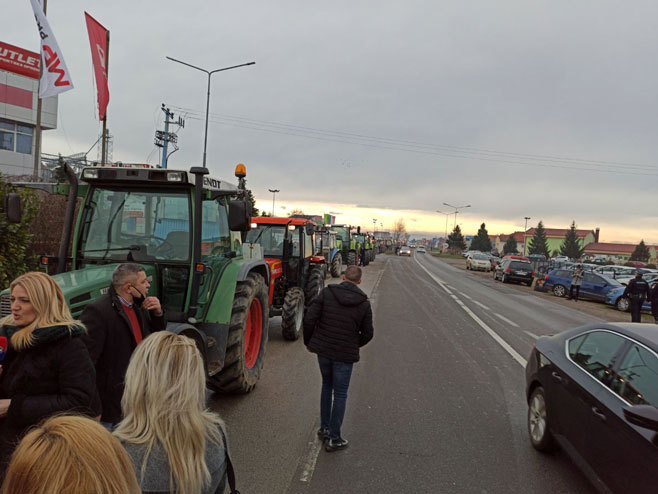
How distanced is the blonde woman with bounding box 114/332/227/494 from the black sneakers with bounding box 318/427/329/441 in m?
2.79

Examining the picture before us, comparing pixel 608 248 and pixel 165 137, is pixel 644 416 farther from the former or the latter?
pixel 608 248

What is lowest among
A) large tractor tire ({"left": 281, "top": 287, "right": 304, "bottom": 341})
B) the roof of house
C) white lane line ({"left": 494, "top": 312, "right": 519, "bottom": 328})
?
white lane line ({"left": 494, "top": 312, "right": 519, "bottom": 328})

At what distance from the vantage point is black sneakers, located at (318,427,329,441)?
4.29m

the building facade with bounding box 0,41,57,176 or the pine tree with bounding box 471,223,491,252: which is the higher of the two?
the building facade with bounding box 0,41,57,176

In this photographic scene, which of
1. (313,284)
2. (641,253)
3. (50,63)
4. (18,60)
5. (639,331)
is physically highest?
(18,60)

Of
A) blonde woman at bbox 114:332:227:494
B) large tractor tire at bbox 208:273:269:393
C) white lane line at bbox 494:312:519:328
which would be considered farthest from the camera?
white lane line at bbox 494:312:519:328

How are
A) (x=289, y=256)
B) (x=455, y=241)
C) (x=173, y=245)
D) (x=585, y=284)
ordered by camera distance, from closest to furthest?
(x=173, y=245) → (x=289, y=256) → (x=585, y=284) → (x=455, y=241)

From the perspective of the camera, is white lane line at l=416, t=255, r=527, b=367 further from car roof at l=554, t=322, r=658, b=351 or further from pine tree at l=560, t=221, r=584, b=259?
pine tree at l=560, t=221, r=584, b=259

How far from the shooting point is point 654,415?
2.52 metres

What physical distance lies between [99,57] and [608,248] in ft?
496

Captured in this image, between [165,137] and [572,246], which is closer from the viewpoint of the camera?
[165,137]

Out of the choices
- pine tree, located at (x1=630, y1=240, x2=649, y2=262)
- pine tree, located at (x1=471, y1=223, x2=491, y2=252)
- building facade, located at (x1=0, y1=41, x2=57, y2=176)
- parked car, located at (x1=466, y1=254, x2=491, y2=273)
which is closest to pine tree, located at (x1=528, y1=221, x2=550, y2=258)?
pine tree, located at (x1=471, y1=223, x2=491, y2=252)

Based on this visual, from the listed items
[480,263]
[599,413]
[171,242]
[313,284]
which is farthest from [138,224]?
[480,263]

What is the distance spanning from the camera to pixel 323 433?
14.2ft
